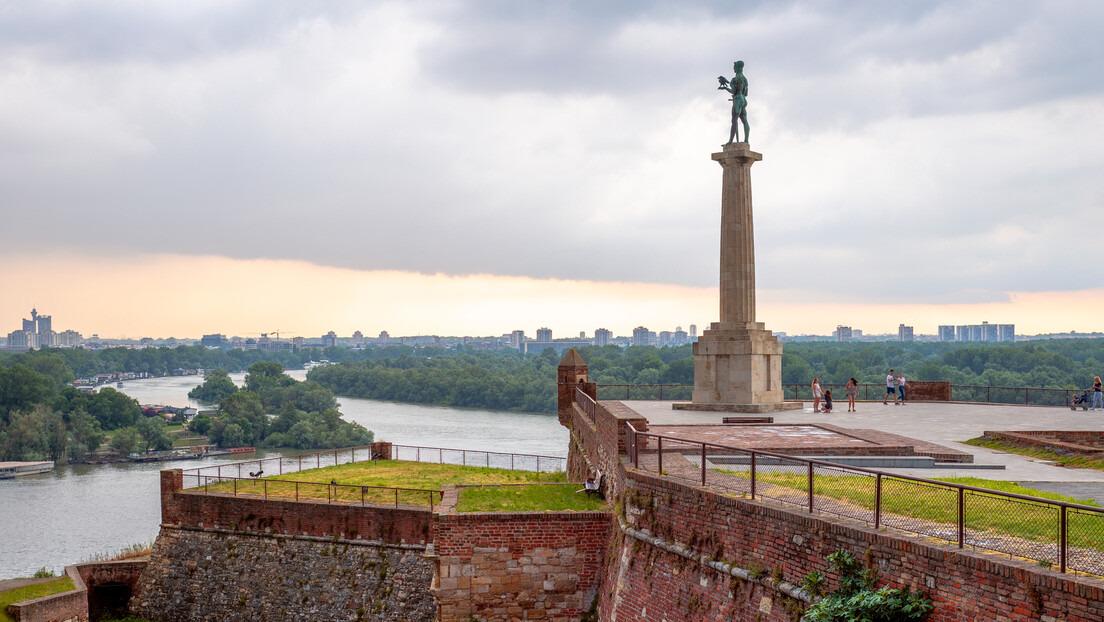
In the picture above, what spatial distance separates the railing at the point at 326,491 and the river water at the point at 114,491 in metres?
17.7

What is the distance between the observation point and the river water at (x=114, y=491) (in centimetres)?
4716

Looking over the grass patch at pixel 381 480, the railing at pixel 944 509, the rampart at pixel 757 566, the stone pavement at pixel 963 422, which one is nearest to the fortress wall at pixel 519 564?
the rampart at pixel 757 566

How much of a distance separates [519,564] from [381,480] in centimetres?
1690

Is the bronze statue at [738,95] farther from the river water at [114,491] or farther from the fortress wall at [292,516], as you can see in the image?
the river water at [114,491]

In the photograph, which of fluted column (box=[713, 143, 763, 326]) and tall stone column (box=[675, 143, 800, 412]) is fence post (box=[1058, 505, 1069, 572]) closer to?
tall stone column (box=[675, 143, 800, 412])

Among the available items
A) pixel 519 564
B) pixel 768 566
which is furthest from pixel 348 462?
pixel 768 566

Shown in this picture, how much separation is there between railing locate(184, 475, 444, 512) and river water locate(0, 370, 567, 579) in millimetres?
17683

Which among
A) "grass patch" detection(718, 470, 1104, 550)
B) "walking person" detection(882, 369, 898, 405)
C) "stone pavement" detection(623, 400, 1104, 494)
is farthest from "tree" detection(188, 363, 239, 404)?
"grass patch" detection(718, 470, 1104, 550)

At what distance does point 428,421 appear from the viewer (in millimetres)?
100250

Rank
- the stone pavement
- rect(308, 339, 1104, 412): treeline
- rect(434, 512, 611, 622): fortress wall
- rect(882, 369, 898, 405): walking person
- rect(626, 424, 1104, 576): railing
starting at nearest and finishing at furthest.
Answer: rect(626, 424, 1104, 576): railing, the stone pavement, rect(434, 512, 611, 622): fortress wall, rect(882, 369, 898, 405): walking person, rect(308, 339, 1104, 412): treeline

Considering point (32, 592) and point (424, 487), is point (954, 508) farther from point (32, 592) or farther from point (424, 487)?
point (32, 592)

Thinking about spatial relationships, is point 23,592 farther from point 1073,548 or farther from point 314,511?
point 1073,548

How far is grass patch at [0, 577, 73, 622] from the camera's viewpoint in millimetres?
25723

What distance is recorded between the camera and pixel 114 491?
217 ft
